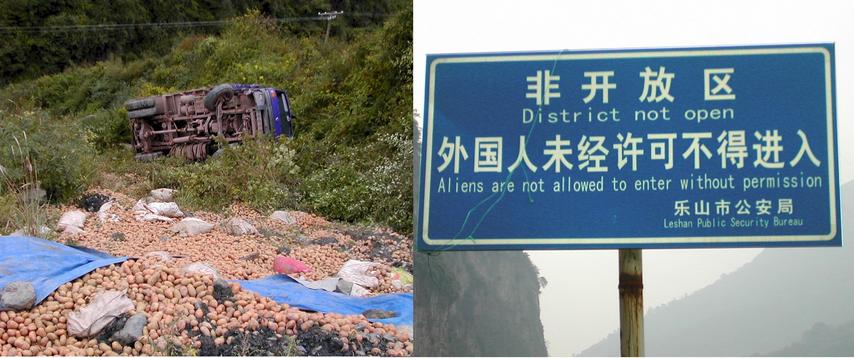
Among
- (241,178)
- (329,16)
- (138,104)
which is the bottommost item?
(241,178)

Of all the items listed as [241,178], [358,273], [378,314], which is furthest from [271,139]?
[378,314]

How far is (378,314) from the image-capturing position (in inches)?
158

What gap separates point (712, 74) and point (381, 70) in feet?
14.4

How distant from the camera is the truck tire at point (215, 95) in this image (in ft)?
24.2

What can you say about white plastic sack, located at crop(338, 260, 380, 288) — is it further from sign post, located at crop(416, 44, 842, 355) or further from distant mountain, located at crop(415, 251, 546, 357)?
sign post, located at crop(416, 44, 842, 355)

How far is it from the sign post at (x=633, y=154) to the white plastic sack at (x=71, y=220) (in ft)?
10.4

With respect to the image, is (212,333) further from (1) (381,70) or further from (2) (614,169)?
(1) (381,70)

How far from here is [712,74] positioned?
2.48 metres

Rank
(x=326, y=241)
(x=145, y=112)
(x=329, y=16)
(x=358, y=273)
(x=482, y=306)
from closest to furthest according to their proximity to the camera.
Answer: (x=482, y=306)
(x=358, y=273)
(x=326, y=241)
(x=329, y=16)
(x=145, y=112)

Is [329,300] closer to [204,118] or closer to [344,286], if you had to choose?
[344,286]

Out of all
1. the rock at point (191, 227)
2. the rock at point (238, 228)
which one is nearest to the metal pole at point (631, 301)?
the rock at point (238, 228)

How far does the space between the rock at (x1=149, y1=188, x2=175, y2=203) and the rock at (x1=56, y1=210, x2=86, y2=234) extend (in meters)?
0.61

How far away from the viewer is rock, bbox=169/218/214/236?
16.4ft

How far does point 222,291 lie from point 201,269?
254 millimetres
